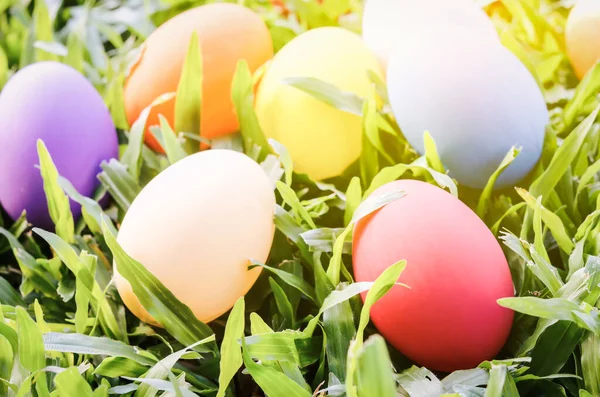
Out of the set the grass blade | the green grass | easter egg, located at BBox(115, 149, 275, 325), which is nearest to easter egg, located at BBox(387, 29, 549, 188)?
the green grass

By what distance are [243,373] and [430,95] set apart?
1.17 feet

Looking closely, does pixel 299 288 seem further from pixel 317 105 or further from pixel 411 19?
pixel 411 19

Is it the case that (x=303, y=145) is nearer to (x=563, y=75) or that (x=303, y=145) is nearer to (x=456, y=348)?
(x=456, y=348)

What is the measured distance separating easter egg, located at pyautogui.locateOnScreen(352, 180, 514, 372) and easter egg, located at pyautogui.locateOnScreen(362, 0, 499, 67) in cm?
32

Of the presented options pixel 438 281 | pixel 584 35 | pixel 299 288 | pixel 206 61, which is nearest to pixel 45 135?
pixel 206 61

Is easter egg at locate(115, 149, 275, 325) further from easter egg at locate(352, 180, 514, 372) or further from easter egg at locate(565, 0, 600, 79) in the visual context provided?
easter egg at locate(565, 0, 600, 79)

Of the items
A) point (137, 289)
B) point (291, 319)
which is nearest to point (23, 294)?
point (137, 289)

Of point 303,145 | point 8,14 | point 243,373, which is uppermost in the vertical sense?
point 8,14

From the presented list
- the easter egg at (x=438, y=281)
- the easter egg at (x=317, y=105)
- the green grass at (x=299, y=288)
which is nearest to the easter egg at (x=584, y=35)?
the green grass at (x=299, y=288)

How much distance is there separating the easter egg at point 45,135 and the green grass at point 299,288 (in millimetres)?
28

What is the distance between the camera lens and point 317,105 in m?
0.69

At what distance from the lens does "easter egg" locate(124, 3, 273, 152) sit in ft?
2.50

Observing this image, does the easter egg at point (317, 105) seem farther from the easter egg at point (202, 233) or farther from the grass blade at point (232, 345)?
the grass blade at point (232, 345)

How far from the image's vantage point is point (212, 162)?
589mm
